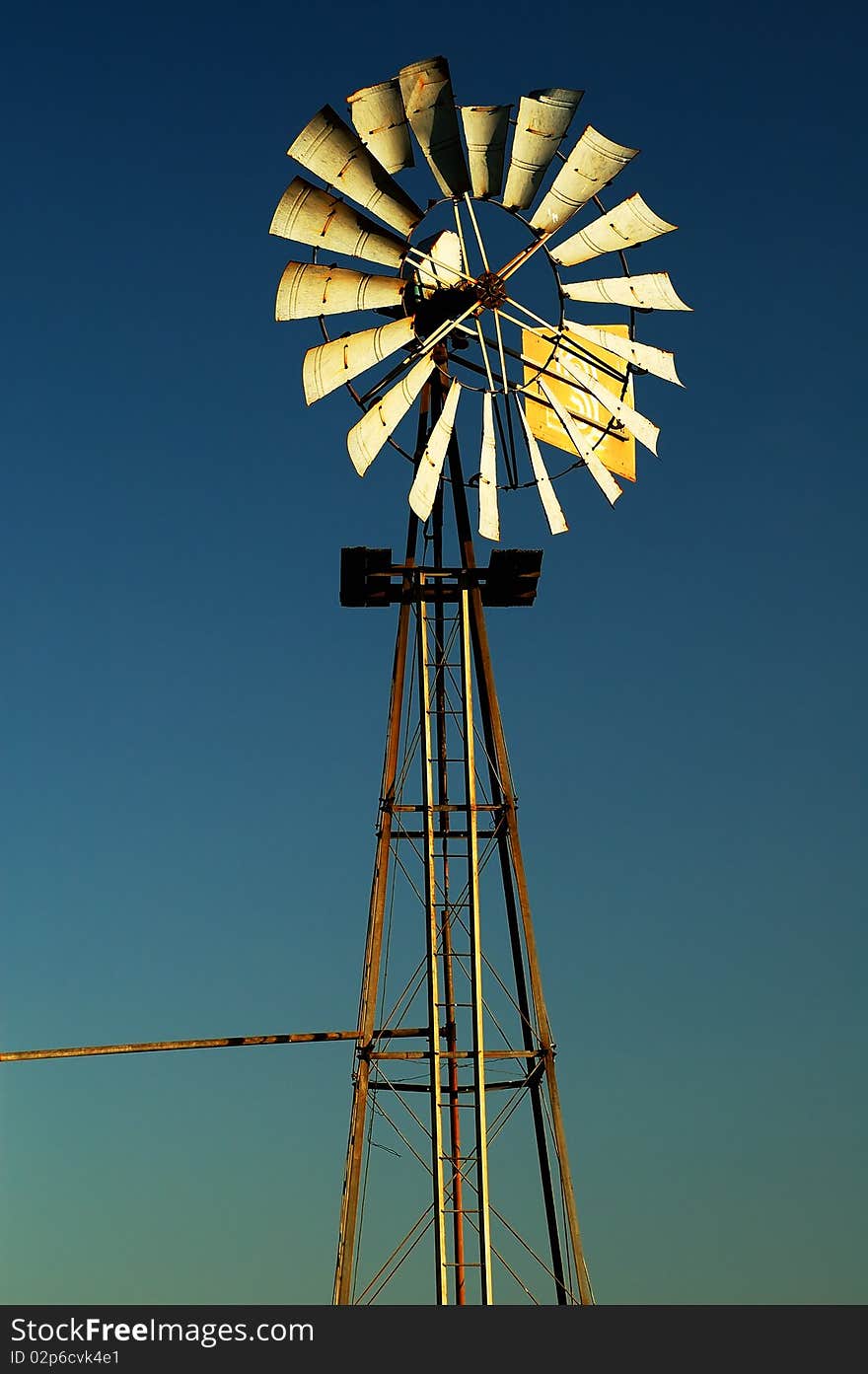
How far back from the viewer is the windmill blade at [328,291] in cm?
2225

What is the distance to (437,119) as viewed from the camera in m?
22.0

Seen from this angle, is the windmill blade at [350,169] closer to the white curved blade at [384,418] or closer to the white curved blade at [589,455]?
the white curved blade at [384,418]

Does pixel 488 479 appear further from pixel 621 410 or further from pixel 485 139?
pixel 485 139

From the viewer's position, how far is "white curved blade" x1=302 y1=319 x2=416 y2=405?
73.8 feet

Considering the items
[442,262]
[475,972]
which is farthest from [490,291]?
[475,972]

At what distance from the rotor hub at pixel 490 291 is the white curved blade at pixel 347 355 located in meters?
0.98

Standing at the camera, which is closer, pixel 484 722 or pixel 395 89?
pixel 395 89

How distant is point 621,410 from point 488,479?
2118mm
